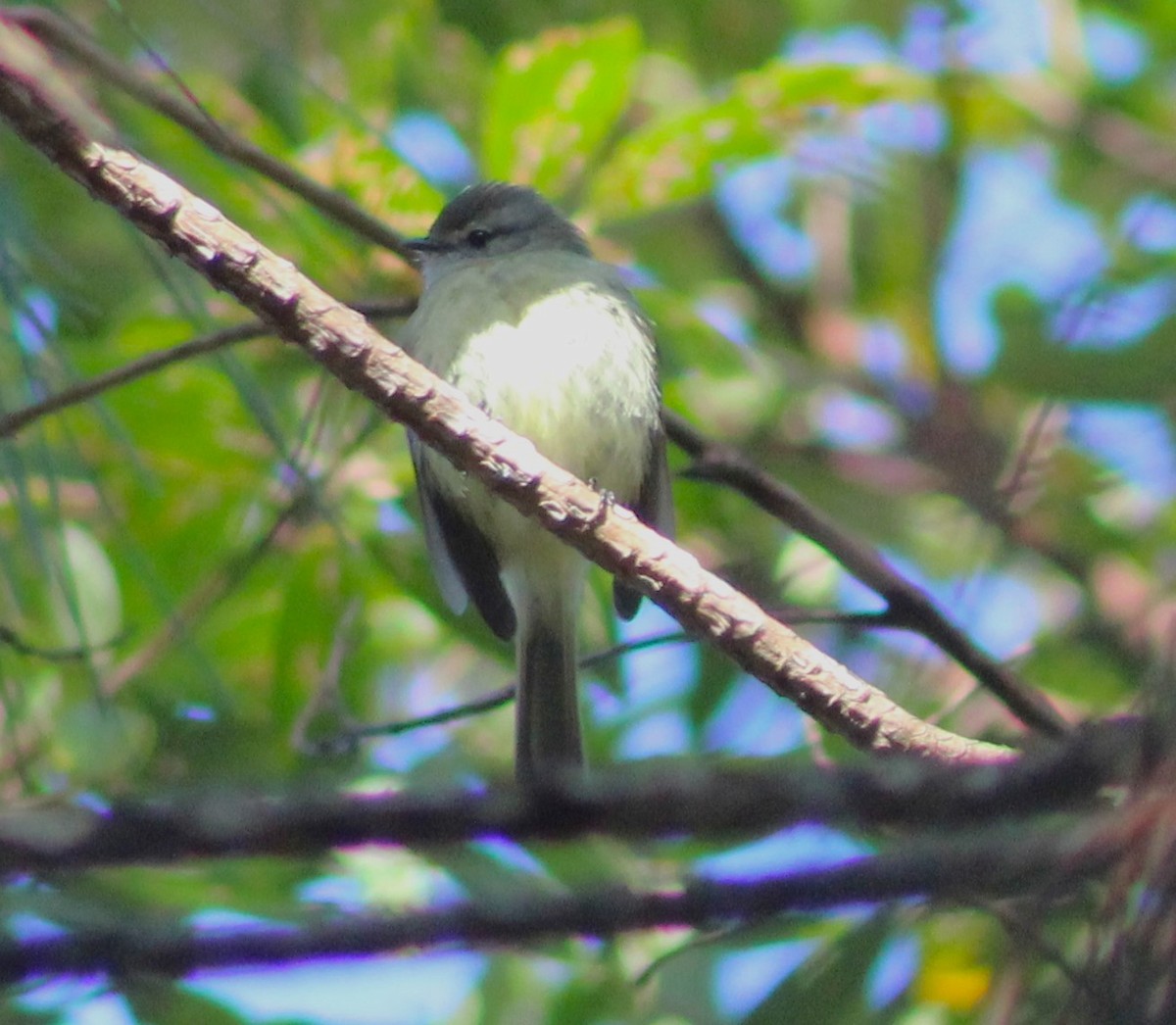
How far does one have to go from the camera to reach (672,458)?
3938mm

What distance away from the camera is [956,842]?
0.71m

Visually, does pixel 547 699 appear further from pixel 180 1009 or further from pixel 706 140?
pixel 706 140

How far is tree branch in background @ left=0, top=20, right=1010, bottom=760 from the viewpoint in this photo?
6.82 feet

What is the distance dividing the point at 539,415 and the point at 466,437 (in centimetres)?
133

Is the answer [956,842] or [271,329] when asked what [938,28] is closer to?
[271,329]

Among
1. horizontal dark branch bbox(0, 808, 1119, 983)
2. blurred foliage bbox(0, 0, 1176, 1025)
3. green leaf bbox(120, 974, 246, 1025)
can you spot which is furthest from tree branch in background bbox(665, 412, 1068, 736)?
horizontal dark branch bbox(0, 808, 1119, 983)

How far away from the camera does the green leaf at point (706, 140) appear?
353cm

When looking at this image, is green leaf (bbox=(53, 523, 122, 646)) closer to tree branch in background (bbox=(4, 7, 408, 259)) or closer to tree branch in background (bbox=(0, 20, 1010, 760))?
tree branch in background (bbox=(4, 7, 408, 259))

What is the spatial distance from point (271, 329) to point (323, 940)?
1.67 m

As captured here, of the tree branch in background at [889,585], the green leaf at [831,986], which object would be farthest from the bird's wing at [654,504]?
the green leaf at [831,986]

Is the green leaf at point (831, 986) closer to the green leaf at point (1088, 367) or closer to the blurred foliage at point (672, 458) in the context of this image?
the blurred foliage at point (672, 458)

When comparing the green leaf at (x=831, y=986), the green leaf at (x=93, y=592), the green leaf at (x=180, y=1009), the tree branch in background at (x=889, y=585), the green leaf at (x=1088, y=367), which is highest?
the green leaf at (x=1088, y=367)

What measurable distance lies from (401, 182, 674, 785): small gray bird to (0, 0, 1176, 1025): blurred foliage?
0.40 feet

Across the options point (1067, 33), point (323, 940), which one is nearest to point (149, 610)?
point (323, 940)
